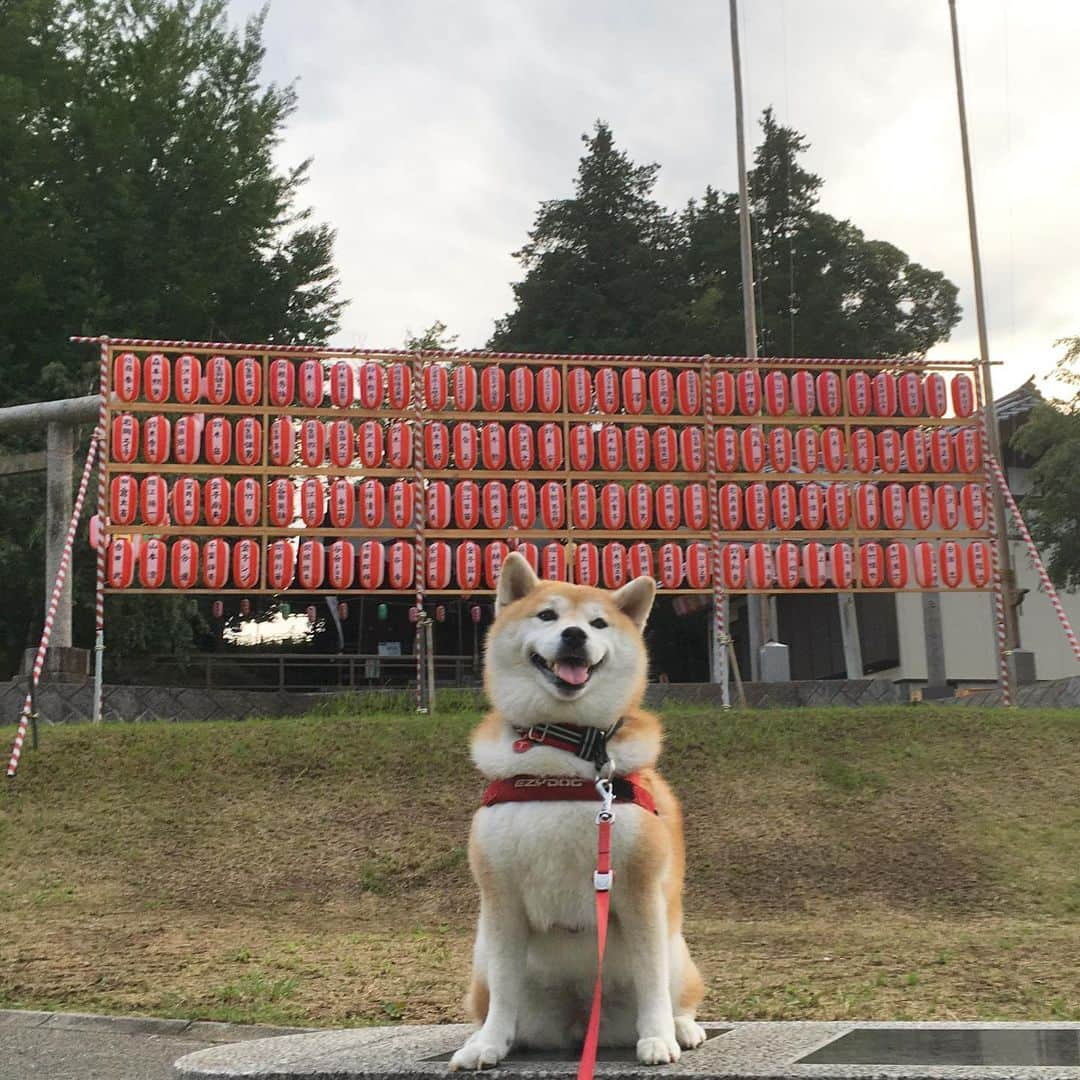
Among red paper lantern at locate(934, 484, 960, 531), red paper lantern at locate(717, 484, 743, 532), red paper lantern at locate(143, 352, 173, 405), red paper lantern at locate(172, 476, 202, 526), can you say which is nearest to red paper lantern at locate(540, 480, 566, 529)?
red paper lantern at locate(717, 484, 743, 532)

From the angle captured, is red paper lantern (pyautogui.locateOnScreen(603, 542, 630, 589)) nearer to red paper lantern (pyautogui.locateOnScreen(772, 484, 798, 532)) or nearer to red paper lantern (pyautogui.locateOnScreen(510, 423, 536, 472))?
red paper lantern (pyautogui.locateOnScreen(510, 423, 536, 472))

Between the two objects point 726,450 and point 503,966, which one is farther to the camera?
→ point 726,450

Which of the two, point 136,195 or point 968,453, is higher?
point 136,195

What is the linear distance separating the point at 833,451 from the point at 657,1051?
13.7 meters

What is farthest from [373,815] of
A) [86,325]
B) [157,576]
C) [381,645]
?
[86,325]

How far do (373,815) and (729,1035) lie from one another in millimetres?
8759

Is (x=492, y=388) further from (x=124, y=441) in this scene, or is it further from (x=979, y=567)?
(x=979, y=567)

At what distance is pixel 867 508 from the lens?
16672 mm

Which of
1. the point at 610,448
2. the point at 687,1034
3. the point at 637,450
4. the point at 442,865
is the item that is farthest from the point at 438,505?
the point at 687,1034

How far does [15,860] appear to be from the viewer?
1179 centimetres

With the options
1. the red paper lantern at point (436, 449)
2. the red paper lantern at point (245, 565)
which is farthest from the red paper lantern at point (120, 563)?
the red paper lantern at point (436, 449)

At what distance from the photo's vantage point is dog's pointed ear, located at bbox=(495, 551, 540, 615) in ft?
14.0

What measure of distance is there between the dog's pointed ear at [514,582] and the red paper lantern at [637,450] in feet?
39.6

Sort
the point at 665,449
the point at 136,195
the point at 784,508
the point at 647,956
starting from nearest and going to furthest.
Answer: the point at 647,956 < the point at 665,449 < the point at 784,508 < the point at 136,195
